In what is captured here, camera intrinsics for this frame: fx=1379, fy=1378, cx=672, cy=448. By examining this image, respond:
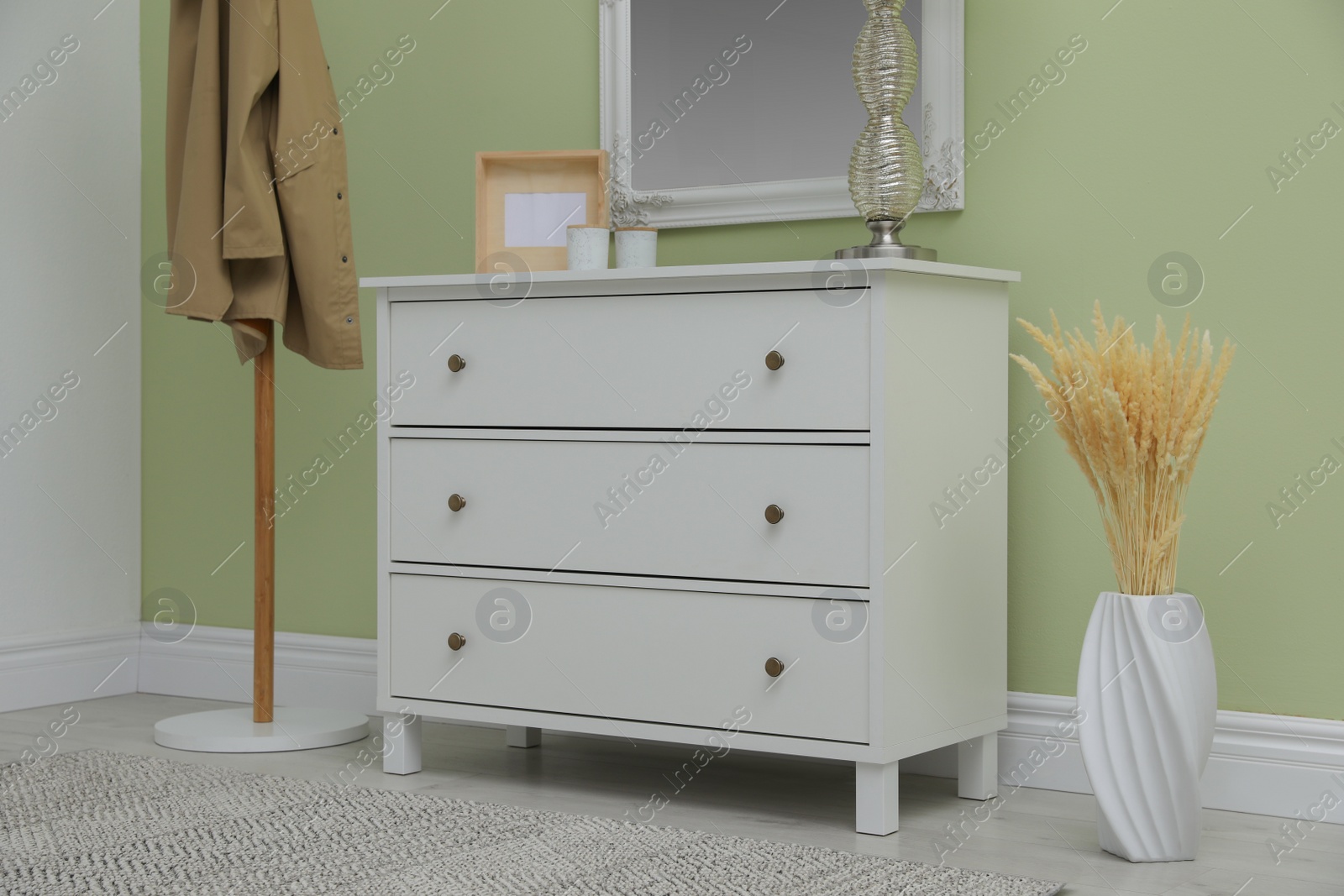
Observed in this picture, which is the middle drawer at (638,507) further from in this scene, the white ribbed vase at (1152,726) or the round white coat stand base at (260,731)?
the round white coat stand base at (260,731)

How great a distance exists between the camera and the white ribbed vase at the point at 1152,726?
72.3 inches

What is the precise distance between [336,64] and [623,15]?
76cm

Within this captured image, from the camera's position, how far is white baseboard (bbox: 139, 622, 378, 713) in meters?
3.00

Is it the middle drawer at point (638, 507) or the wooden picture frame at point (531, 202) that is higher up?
the wooden picture frame at point (531, 202)

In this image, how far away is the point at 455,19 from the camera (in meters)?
2.96

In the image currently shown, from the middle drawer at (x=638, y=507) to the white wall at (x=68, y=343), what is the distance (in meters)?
1.22

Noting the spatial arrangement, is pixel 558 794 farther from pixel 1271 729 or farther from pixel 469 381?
pixel 1271 729

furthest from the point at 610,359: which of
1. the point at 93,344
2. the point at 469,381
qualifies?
the point at 93,344

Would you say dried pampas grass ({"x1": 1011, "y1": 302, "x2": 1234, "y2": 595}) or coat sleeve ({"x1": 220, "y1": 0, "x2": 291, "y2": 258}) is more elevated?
coat sleeve ({"x1": 220, "y1": 0, "x2": 291, "y2": 258})

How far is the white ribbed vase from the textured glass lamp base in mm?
655

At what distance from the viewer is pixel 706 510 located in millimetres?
2088

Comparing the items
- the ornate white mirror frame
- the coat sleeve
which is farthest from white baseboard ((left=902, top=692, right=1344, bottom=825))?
the coat sleeve

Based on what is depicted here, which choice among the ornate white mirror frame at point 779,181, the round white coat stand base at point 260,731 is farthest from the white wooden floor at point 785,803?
the ornate white mirror frame at point 779,181

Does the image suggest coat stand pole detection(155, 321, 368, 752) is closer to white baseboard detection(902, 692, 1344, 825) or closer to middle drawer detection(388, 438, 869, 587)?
middle drawer detection(388, 438, 869, 587)
